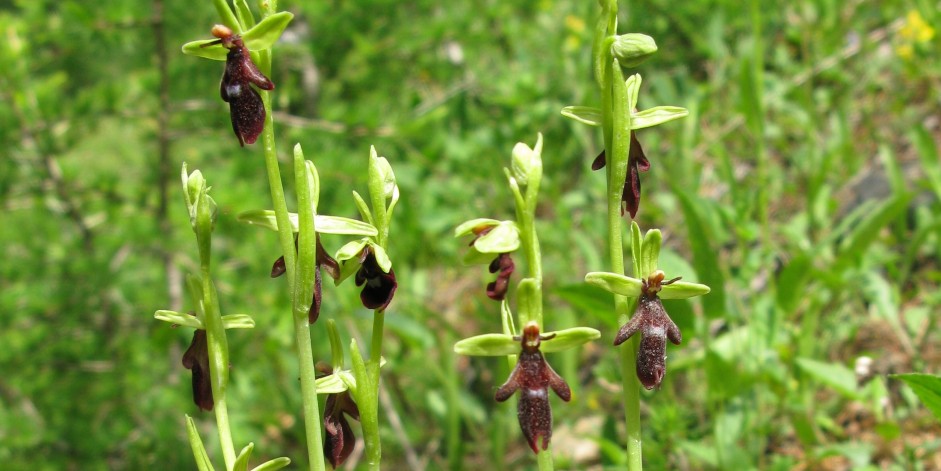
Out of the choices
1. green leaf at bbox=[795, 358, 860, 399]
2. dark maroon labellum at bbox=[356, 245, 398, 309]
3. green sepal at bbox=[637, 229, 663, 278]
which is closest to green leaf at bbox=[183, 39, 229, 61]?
dark maroon labellum at bbox=[356, 245, 398, 309]

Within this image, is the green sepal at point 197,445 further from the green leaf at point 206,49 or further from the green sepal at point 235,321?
Answer: the green leaf at point 206,49

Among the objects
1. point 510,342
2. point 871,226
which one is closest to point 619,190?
point 510,342

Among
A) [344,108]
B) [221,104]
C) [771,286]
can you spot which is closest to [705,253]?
[771,286]

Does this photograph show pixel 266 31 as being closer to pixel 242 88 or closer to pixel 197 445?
pixel 242 88

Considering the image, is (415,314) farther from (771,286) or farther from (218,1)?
(218,1)

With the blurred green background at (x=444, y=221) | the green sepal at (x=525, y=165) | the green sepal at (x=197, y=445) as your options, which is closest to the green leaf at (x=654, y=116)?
the green sepal at (x=525, y=165)

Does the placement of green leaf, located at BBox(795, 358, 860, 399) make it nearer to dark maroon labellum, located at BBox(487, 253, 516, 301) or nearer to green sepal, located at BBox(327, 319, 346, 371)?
dark maroon labellum, located at BBox(487, 253, 516, 301)
